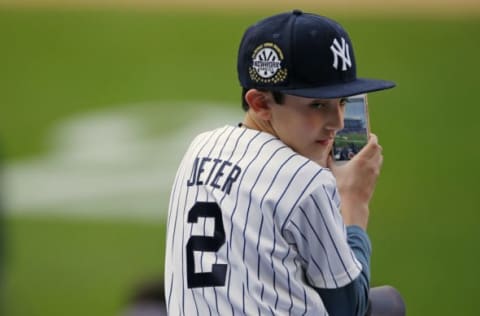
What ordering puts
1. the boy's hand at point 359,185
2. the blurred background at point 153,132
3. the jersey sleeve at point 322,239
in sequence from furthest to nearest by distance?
1. the blurred background at point 153,132
2. the boy's hand at point 359,185
3. the jersey sleeve at point 322,239

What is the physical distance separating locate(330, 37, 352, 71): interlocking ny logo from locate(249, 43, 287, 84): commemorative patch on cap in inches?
3.3

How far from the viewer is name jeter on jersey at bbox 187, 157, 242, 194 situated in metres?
1.63

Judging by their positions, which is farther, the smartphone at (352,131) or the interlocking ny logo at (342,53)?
the smartphone at (352,131)

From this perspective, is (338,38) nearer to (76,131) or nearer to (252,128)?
(252,128)

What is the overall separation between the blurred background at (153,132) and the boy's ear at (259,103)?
9.76ft

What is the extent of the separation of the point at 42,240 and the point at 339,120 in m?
3.63

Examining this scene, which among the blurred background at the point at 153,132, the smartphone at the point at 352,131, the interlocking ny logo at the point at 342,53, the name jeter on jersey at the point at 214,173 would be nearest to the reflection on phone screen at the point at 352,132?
the smartphone at the point at 352,131

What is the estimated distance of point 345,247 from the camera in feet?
5.26

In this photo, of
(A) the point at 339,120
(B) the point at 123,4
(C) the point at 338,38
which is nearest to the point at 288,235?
(A) the point at 339,120

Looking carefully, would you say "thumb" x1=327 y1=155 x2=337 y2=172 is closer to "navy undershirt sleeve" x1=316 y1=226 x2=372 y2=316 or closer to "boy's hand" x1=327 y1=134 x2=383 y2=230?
"boy's hand" x1=327 y1=134 x2=383 y2=230

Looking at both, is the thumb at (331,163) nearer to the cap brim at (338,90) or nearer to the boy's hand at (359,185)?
the boy's hand at (359,185)

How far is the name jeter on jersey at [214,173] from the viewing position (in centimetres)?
163

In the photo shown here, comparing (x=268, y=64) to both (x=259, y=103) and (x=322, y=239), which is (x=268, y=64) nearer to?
(x=259, y=103)

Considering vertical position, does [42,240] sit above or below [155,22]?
below
